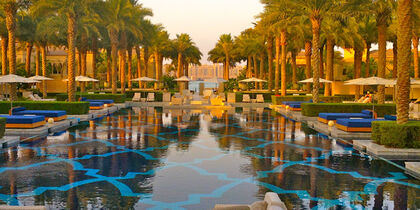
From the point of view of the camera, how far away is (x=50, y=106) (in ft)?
73.1

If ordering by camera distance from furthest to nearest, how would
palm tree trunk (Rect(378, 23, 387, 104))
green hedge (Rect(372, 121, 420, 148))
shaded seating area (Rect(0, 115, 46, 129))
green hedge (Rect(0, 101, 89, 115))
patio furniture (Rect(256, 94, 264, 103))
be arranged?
patio furniture (Rect(256, 94, 264, 103)), palm tree trunk (Rect(378, 23, 387, 104)), green hedge (Rect(0, 101, 89, 115)), shaded seating area (Rect(0, 115, 46, 129)), green hedge (Rect(372, 121, 420, 148))

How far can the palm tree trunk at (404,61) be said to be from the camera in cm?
1239

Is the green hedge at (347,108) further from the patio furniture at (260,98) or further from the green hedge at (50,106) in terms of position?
the patio furniture at (260,98)

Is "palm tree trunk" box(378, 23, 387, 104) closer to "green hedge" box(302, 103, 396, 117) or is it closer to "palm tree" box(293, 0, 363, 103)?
"green hedge" box(302, 103, 396, 117)

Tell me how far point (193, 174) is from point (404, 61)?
7858 millimetres

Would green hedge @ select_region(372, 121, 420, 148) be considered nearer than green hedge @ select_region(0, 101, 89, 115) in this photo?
Yes

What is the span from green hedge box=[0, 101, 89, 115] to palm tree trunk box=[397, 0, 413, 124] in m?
16.9

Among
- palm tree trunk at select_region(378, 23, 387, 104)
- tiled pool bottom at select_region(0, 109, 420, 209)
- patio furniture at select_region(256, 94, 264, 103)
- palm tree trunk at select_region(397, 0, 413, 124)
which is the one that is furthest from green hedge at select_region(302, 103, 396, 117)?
patio furniture at select_region(256, 94, 264, 103)

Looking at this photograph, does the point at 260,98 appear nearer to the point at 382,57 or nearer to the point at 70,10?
the point at 382,57

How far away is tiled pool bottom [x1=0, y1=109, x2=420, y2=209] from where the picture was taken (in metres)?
7.40

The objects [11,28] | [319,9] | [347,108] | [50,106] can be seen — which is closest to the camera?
[347,108]

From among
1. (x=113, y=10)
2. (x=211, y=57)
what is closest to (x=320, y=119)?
(x=113, y=10)

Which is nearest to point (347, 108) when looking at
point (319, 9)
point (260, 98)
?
point (319, 9)

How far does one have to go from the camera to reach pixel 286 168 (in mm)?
10133
